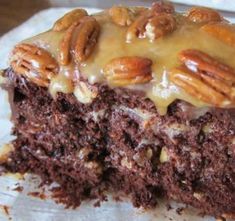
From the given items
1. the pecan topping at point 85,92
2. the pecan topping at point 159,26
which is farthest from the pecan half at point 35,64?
the pecan topping at point 159,26

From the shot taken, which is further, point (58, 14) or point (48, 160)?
point (58, 14)

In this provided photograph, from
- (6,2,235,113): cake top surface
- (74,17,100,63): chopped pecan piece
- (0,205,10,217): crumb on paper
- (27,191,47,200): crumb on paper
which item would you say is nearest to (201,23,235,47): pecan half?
(6,2,235,113): cake top surface

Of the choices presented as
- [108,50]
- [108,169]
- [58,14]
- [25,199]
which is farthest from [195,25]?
[58,14]

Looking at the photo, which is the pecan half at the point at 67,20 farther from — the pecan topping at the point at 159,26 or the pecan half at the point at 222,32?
the pecan half at the point at 222,32

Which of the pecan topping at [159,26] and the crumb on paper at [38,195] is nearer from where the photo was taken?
the pecan topping at [159,26]

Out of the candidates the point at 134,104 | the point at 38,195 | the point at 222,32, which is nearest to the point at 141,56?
the point at 134,104

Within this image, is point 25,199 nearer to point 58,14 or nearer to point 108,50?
point 108,50

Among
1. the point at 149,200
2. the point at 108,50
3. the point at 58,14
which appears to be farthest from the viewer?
the point at 58,14
